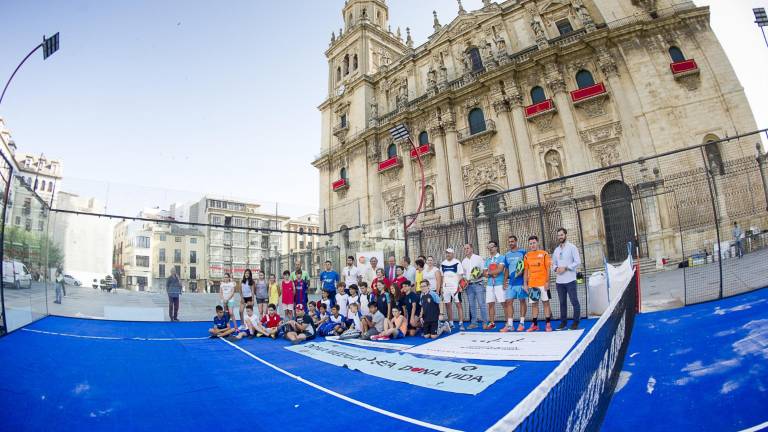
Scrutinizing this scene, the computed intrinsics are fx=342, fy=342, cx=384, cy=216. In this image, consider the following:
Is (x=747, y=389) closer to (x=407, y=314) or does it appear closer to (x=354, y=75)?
(x=407, y=314)

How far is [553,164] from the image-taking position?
2106 centimetres

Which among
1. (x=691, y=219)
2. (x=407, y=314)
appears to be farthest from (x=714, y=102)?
(x=407, y=314)

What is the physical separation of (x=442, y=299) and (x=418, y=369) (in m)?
3.89

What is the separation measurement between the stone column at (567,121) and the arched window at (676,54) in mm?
5427

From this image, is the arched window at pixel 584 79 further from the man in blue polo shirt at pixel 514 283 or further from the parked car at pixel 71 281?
the parked car at pixel 71 281

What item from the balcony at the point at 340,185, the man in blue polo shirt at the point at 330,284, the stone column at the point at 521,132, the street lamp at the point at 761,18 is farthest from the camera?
the balcony at the point at 340,185

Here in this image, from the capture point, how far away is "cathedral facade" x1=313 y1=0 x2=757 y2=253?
59.9 feet

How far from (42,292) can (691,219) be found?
19.5 meters

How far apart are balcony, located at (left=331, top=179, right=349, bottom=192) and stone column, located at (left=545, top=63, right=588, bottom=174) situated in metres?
17.3

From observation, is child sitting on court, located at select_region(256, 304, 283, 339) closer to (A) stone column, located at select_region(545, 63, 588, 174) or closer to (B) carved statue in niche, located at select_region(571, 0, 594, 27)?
(A) stone column, located at select_region(545, 63, 588, 174)

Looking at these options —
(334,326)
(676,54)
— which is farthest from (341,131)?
(334,326)

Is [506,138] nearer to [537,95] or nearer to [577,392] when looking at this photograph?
[537,95]

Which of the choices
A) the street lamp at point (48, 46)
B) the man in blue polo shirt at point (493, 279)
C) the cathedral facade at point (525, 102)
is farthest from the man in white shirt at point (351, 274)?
the street lamp at point (48, 46)

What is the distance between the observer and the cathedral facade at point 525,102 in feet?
59.9
